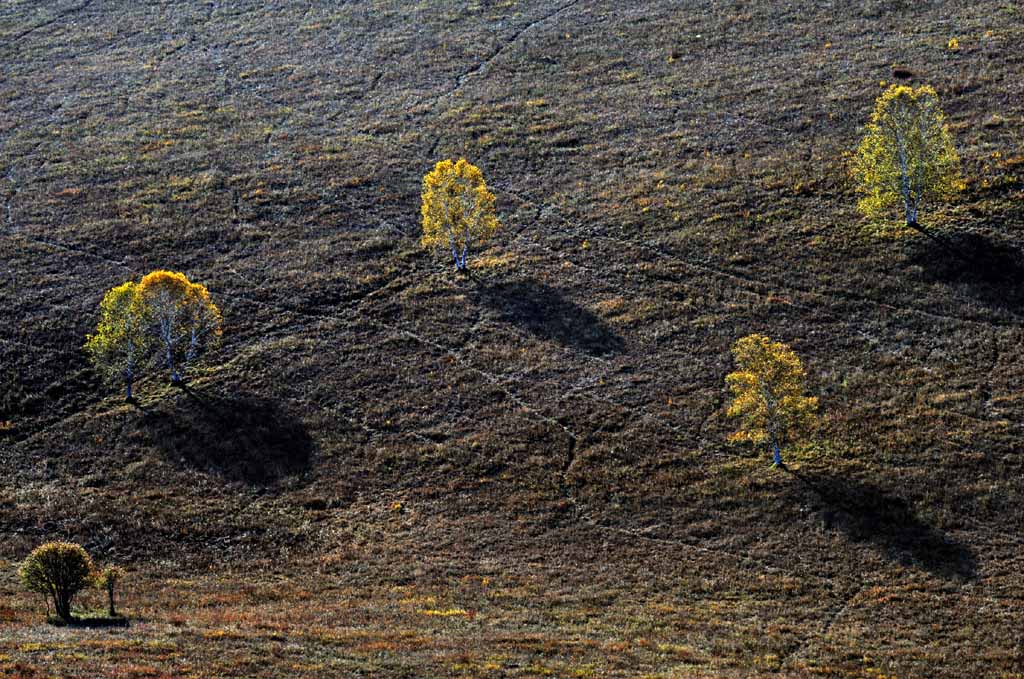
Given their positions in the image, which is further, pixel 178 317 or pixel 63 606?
pixel 178 317

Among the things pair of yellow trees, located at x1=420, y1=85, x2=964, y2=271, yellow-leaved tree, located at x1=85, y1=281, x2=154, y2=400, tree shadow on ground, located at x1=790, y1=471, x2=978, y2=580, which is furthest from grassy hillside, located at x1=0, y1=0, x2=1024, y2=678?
pair of yellow trees, located at x1=420, y1=85, x2=964, y2=271

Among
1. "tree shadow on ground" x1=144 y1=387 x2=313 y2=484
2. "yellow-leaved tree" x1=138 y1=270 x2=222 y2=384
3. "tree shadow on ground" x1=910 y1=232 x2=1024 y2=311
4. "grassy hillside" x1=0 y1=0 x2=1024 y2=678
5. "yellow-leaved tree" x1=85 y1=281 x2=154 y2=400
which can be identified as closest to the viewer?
"grassy hillside" x1=0 y1=0 x2=1024 y2=678

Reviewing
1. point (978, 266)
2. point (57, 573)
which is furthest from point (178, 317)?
point (978, 266)

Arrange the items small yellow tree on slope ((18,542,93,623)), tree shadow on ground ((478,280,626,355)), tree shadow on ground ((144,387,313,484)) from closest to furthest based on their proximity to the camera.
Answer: small yellow tree on slope ((18,542,93,623)), tree shadow on ground ((144,387,313,484)), tree shadow on ground ((478,280,626,355))

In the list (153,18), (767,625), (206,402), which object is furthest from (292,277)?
(153,18)

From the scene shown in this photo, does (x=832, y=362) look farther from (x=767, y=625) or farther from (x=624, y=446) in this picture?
(x=767, y=625)

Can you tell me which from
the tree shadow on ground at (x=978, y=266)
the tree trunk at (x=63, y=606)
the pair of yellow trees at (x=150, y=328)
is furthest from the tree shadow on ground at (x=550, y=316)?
the tree trunk at (x=63, y=606)

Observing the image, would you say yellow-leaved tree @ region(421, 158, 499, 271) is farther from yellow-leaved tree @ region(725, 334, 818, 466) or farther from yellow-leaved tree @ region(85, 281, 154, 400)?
yellow-leaved tree @ region(725, 334, 818, 466)

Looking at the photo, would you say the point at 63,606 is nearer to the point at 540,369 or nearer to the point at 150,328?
the point at 150,328
